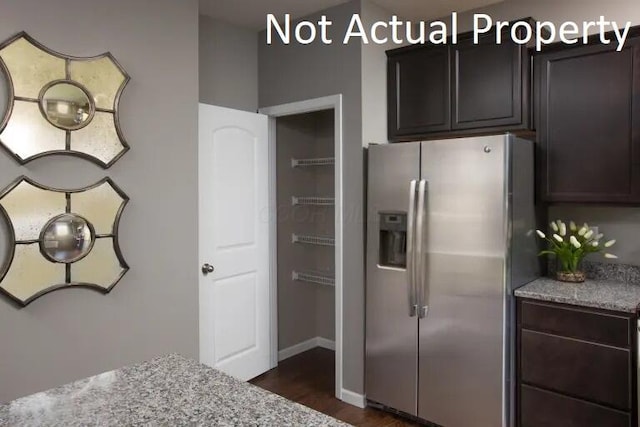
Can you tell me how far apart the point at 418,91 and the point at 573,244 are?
134 centimetres

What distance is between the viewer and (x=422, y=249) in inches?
110

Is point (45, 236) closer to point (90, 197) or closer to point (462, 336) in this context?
point (90, 197)

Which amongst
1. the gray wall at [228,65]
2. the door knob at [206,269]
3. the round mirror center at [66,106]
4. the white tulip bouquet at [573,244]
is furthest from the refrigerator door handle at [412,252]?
the round mirror center at [66,106]

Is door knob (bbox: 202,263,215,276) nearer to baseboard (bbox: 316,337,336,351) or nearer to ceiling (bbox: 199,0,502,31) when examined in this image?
baseboard (bbox: 316,337,336,351)

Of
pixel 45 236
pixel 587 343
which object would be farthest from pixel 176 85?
pixel 587 343

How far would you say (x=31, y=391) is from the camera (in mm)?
2178

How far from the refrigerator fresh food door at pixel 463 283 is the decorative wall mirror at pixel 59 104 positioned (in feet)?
5.66

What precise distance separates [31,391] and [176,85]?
170 centimetres

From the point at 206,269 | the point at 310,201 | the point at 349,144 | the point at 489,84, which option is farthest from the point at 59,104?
the point at 489,84

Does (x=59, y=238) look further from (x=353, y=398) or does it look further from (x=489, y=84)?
(x=489, y=84)

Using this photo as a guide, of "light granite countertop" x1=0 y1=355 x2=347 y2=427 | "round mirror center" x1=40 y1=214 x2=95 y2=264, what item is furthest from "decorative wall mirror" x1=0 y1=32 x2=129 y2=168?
"light granite countertop" x1=0 y1=355 x2=347 y2=427

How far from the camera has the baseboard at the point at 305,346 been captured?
161 inches

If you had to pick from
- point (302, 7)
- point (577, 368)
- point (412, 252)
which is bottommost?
point (577, 368)

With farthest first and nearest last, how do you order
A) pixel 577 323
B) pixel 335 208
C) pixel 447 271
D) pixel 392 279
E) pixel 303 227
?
pixel 303 227 → pixel 335 208 → pixel 392 279 → pixel 447 271 → pixel 577 323
